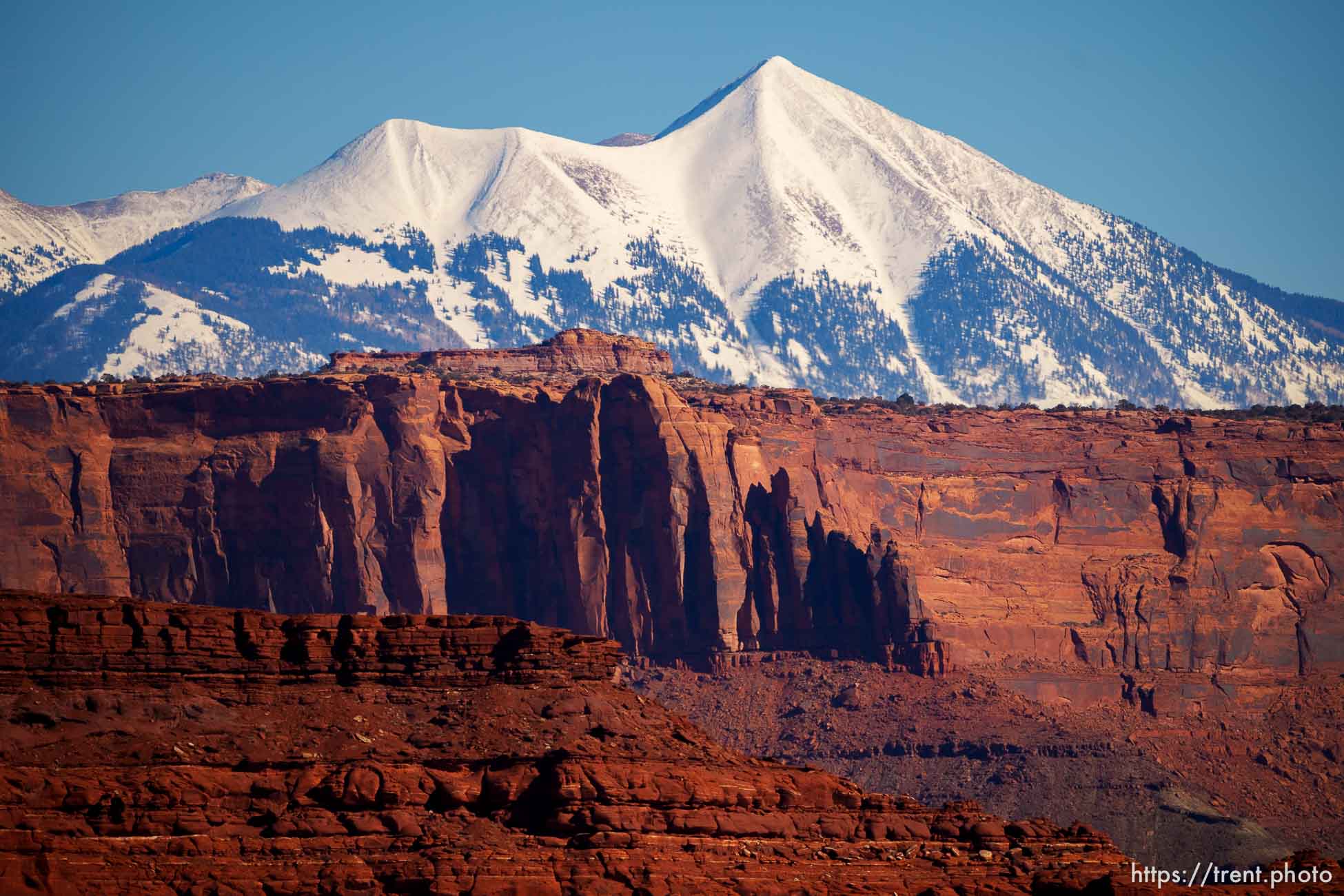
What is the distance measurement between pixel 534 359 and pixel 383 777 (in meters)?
Result: 94.4

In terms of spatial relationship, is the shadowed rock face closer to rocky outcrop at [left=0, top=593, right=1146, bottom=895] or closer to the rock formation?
the rock formation

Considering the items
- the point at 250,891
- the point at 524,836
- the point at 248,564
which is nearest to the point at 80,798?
the point at 250,891

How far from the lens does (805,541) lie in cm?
14962

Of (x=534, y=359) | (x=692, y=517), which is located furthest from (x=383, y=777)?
(x=534, y=359)

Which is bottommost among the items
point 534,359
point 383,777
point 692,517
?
point 383,777

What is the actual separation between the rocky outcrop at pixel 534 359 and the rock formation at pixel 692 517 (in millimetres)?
5311

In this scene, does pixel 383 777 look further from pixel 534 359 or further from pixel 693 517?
pixel 534 359

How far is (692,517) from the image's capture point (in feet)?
485

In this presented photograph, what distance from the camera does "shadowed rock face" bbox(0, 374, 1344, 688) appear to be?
14375 cm

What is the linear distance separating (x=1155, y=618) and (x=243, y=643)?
3286 inches

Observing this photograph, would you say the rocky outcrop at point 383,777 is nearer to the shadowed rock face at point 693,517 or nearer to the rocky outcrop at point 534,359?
the shadowed rock face at point 693,517

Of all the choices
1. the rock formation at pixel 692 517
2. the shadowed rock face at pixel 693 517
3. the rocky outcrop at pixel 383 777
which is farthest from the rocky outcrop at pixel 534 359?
the rocky outcrop at pixel 383 777

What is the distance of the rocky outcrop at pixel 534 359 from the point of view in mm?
166250

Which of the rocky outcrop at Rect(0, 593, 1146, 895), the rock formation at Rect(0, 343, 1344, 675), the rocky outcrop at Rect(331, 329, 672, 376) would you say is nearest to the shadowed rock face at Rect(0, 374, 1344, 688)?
the rock formation at Rect(0, 343, 1344, 675)
